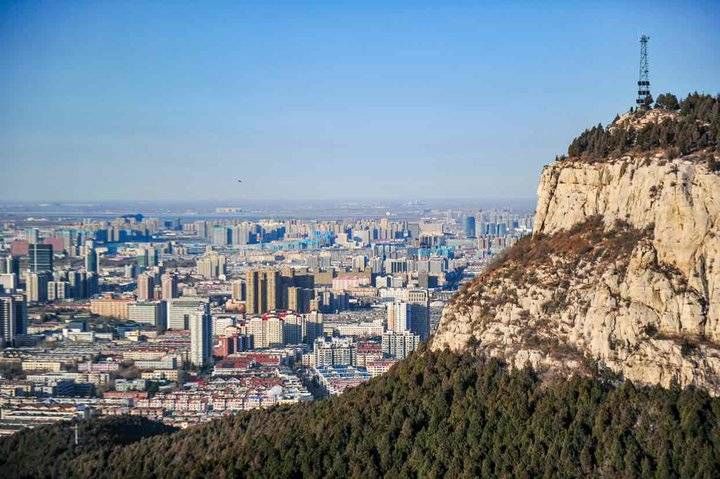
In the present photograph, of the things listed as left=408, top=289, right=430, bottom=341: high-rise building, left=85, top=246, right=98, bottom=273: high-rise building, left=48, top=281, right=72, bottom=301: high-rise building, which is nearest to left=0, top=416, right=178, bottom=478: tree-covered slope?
left=408, top=289, right=430, bottom=341: high-rise building

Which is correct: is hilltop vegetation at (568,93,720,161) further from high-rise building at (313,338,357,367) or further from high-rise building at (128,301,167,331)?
high-rise building at (128,301,167,331)

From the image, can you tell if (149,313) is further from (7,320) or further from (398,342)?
(398,342)

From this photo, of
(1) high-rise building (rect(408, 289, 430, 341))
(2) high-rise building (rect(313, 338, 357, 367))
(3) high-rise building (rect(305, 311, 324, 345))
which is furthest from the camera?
(3) high-rise building (rect(305, 311, 324, 345))

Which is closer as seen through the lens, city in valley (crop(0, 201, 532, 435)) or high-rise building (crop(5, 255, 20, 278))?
city in valley (crop(0, 201, 532, 435))

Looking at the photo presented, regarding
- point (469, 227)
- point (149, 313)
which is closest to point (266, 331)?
point (149, 313)

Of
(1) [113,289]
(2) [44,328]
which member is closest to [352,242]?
(1) [113,289]

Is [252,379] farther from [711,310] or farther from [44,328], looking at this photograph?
[711,310]

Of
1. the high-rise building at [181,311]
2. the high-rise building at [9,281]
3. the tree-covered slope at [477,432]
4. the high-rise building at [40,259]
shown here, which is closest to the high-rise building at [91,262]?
the high-rise building at [40,259]
